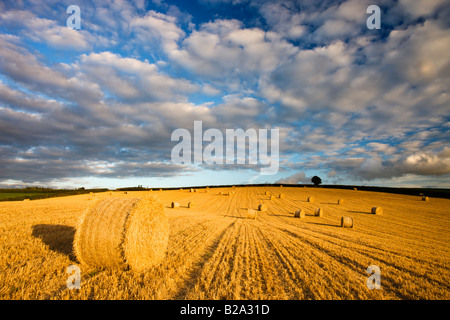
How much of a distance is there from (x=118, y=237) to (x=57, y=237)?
12.7ft

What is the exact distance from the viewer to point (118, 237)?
234 inches

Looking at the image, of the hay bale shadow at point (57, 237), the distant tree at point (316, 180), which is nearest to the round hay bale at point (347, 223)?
the hay bale shadow at point (57, 237)

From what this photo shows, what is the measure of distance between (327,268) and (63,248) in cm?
778

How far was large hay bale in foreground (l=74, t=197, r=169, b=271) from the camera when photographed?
229 inches

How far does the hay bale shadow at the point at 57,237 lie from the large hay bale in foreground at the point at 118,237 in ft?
2.62

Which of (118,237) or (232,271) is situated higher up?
(118,237)

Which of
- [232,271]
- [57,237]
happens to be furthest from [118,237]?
[57,237]

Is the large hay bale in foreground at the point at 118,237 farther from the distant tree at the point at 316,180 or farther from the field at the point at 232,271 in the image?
the distant tree at the point at 316,180

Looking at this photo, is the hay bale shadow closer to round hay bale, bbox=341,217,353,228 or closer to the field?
the field

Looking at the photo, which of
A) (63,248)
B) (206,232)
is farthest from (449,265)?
(63,248)

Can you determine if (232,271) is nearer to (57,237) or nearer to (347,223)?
(57,237)
